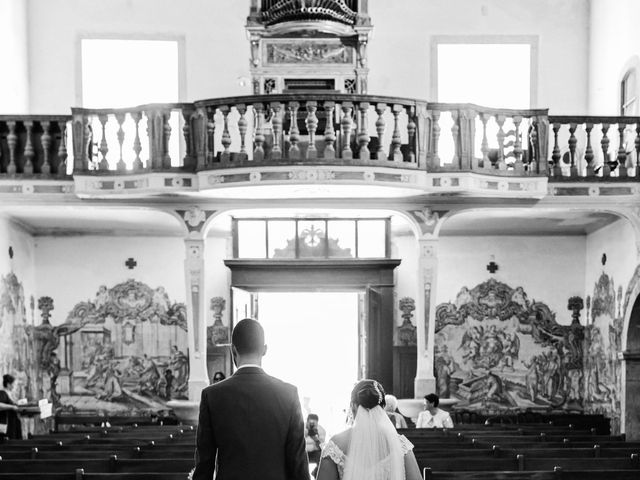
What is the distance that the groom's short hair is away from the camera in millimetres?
5047

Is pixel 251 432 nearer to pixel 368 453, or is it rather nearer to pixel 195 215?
pixel 368 453

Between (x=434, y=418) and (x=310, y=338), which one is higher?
(x=434, y=418)

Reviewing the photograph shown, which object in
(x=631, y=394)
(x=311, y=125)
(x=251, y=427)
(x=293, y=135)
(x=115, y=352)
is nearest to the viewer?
(x=251, y=427)

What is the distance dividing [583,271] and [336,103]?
265 inches

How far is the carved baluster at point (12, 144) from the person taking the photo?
1417cm

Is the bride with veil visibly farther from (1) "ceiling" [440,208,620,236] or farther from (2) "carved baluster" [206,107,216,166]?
(1) "ceiling" [440,208,620,236]

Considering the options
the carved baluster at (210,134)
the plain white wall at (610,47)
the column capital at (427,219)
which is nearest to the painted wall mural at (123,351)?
the carved baluster at (210,134)

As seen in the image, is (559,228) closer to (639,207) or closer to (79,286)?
(639,207)

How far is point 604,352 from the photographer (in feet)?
55.0

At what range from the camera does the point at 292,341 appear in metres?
25.1

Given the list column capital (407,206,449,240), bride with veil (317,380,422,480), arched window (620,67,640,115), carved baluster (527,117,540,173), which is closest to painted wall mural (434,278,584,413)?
column capital (407,206,449,240)

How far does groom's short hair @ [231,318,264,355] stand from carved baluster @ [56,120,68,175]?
9.88 m

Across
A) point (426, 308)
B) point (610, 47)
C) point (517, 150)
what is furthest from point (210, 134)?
point (610, 47)

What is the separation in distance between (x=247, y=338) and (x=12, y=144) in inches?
400
